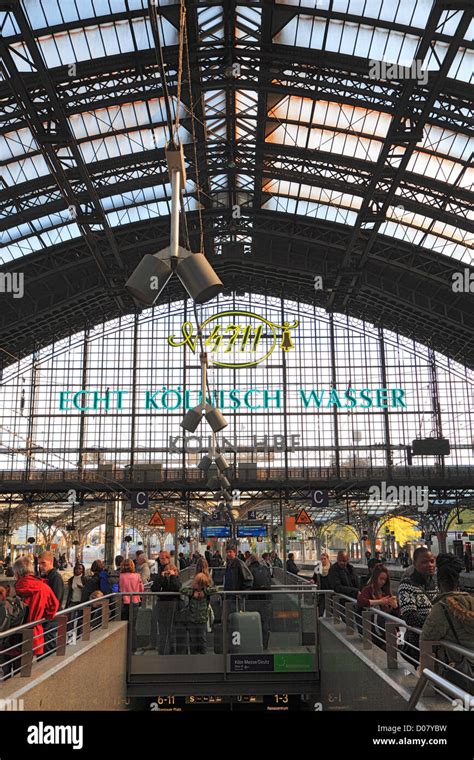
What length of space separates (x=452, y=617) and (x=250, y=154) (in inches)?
971

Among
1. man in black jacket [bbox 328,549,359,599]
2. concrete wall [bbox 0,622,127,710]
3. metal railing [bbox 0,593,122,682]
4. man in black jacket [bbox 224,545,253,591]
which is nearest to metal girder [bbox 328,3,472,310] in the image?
man in black jacket [bbox 328,549,359,599]

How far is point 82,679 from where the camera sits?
876 cm

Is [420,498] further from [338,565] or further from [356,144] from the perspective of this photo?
[338,565]

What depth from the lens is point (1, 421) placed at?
128 feet

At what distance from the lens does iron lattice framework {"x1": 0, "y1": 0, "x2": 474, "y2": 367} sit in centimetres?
1908

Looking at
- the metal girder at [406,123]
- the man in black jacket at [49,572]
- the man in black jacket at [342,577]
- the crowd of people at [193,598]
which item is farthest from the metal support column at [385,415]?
the man in black jacket at [49,572]

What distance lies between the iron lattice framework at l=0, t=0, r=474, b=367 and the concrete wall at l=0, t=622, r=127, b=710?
31.8 feet

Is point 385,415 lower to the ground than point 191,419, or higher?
higher

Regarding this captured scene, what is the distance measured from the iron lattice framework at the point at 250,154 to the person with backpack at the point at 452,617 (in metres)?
10.2

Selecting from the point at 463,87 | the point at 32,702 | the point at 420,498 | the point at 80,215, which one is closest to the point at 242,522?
the point at 420,498

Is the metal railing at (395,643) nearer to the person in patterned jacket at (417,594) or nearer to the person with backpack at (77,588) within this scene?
the person in patterned jacket at (417,594)

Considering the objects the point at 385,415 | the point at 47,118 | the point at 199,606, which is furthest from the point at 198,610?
the point at 385,415

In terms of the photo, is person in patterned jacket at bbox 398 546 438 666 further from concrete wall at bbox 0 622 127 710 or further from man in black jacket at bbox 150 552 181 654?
man in black jacket at bbox 150 552 181 654

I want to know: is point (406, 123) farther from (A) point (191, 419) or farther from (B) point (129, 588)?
(B) point (129, 588)
